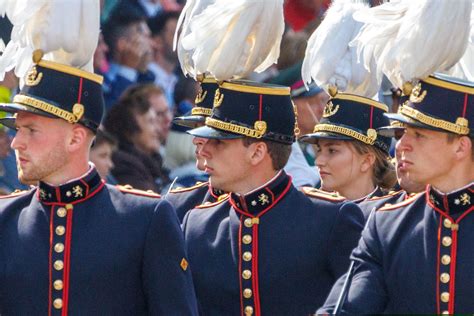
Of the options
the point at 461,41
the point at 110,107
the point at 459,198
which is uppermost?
the point at 461,41

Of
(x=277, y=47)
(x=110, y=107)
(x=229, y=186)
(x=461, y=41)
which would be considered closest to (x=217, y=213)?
(x=229, y=186)

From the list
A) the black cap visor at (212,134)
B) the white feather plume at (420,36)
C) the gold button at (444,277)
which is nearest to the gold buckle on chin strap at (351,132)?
the black cap visor at (212,134)

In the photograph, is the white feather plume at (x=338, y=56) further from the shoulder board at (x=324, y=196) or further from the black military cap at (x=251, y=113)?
the shoulder board at (x=324, y=196)

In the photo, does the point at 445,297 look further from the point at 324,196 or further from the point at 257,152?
the point at 257,152

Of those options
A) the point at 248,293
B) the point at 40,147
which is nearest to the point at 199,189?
the point at 248,293

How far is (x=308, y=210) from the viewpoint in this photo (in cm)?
895

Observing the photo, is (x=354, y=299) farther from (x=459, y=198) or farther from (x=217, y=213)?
(x=217, y=213)

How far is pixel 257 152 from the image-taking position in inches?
356

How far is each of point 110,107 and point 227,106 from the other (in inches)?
176

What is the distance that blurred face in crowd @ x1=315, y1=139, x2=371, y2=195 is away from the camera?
1033cm

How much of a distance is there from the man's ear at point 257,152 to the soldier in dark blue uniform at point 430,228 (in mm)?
1055

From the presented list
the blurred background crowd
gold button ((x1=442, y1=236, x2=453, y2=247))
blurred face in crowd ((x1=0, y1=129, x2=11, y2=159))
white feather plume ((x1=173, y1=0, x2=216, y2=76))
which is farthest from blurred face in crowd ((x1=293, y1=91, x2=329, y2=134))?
gold button ((x1=442, y1=236, x2=453, y2=247))

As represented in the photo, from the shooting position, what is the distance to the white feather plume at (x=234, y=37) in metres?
9.33

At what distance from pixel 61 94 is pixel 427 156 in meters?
1.78
